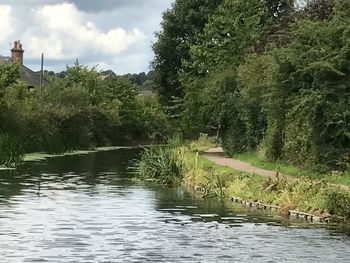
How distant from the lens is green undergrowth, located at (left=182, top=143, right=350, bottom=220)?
22.8 metres

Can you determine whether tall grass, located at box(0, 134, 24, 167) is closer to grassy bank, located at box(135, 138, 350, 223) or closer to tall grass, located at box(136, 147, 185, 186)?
tall grass, located at box(136, 147, 185, 186)

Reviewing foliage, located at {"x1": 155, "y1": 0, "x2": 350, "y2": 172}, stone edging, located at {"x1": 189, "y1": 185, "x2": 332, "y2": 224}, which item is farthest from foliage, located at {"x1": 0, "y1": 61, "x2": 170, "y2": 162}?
stone edging, located at {"x1": 189, "y1": 185, "x2": 332, "y2": 224}

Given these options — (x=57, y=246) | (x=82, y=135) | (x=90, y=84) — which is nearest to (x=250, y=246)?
(x=57, y=246)

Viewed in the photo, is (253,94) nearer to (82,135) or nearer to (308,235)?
(308,235)

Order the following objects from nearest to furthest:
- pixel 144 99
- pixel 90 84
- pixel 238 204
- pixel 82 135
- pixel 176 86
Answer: pixel 238 204 < pixel 176 86 < pixel 82 135 < pixel 90 84 < pixel 144 99

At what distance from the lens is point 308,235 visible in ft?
64.8

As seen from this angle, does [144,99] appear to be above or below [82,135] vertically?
above

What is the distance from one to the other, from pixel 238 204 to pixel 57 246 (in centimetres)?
1141

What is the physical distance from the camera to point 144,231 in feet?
66.2

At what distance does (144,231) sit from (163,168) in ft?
55.3

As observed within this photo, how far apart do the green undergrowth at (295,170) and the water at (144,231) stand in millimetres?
4420

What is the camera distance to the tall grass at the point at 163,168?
36478 millimetres

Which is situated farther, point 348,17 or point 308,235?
point 348,17

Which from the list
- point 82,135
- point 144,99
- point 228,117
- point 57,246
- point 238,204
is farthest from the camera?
point 144,99
